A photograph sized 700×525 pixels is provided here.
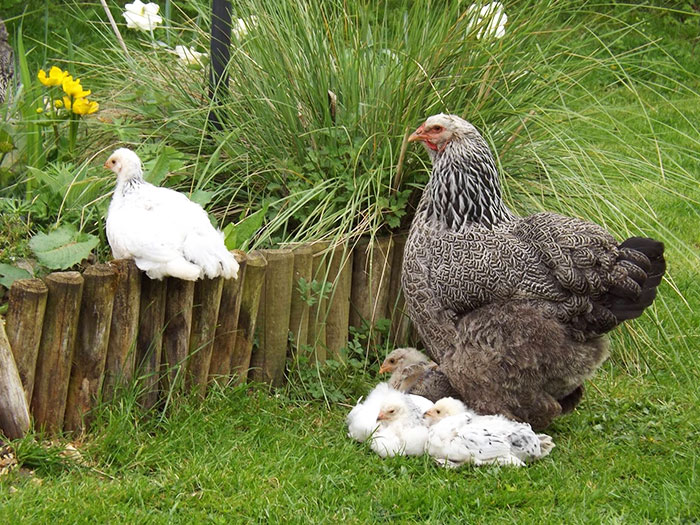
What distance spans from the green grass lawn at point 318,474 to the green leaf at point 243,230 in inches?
27.1

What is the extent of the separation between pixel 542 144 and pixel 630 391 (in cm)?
139

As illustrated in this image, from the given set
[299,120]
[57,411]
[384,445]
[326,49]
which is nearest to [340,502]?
[384,445]

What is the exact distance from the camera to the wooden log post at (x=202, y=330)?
375 cm

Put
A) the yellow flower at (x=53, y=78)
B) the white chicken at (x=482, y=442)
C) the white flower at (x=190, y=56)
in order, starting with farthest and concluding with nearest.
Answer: the white flower at (x=190, y=56)
the yellow flower at (x=53, y=78)
the white chicken at (x=482, y=442)

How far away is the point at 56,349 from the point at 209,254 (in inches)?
27.2

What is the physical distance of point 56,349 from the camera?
3.39m

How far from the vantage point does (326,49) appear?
15.1 ft

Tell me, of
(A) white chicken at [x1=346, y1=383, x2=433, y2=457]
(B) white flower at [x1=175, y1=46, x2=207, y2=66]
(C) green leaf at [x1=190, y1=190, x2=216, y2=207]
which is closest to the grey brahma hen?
(A) white chicken at [x1=346, y1=383, x2=433, y2=457]

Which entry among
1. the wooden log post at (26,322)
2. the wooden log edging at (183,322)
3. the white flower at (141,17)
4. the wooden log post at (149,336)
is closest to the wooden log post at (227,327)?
the wooden log edging at (183,322)

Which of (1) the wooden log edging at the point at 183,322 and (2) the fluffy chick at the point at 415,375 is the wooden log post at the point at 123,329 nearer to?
(1) the wooden log edging at the point at 183,322

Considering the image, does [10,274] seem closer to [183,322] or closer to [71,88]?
[183,322]

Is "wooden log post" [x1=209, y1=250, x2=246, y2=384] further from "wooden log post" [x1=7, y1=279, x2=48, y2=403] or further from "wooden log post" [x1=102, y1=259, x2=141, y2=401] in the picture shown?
"wooden log post" [x1=7, y1=279, x2=48, y2=403]

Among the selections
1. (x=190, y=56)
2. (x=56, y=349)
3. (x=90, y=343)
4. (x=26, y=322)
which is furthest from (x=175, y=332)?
(x=190, y=56)

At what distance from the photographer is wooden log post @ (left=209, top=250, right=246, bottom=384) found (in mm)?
3833
